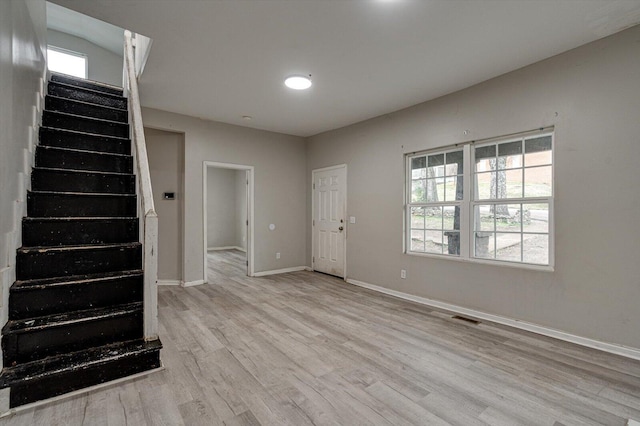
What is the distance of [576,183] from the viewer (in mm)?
2820

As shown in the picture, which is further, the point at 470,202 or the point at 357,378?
the point at 470,202

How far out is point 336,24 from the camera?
2.47 meters

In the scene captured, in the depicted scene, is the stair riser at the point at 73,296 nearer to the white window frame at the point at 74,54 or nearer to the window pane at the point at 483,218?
the window pane at the point at 483,218

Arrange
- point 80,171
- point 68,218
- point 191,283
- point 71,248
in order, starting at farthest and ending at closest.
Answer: point 191,283 < point 80,171 < point 68,218 < point 71,248

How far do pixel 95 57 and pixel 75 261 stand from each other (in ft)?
17.6

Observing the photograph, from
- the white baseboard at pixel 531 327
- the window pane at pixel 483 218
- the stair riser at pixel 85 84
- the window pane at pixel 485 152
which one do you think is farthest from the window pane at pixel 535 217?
the stair riser at pixel 85 84

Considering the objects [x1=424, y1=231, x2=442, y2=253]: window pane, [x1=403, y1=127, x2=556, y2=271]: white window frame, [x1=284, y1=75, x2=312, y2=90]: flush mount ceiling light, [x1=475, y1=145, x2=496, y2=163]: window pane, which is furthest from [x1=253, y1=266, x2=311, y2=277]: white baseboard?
[x1=475, y1=145, x2=496, y2=163]: window pane

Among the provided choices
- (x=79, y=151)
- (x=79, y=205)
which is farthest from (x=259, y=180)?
(x=79, y=205)

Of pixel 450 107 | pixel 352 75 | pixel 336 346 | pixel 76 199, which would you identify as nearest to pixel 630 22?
pixel 450 107

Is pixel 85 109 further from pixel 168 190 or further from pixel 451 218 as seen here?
pixel 451 218

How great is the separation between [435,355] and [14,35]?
163 inches

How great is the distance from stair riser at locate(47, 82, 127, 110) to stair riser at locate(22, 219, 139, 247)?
2011 millimetres

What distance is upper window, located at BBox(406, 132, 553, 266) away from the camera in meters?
3.12

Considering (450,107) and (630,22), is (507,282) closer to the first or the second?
(450,107)
